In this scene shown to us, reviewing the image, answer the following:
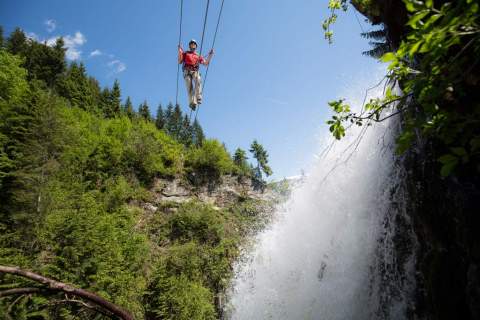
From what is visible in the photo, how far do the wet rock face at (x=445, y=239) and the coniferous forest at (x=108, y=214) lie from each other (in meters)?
4.42

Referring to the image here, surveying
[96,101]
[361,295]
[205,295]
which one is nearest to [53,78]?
[96,101]

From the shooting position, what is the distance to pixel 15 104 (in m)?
14.8

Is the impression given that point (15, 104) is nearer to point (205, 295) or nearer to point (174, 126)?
point (205, 295)

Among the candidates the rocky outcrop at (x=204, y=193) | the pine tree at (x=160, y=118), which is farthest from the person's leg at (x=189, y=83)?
the pine tree at (x=160, y=118)

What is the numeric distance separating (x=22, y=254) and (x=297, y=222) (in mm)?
11656

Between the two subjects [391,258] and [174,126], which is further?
[174,126]

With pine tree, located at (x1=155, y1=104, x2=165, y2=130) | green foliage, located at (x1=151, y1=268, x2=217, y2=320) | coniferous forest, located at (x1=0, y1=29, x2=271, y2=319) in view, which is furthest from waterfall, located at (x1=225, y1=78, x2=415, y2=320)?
pine tree, located at (x1=155, y1=104, x2=165, y2=130)

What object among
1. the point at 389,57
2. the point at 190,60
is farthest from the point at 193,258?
the point at 389,57

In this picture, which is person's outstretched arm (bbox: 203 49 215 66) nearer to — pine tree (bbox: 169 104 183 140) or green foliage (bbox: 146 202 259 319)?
green foliage (bbox: 146 202 259 319)

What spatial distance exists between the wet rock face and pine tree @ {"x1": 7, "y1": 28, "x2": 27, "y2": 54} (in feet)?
178

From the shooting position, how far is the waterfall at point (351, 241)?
17.2 feet

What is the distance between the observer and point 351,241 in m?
6.84

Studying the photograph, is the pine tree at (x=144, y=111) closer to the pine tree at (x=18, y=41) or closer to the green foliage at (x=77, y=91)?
the green foliage at (x=77, y=91)

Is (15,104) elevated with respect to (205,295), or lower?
elevated
